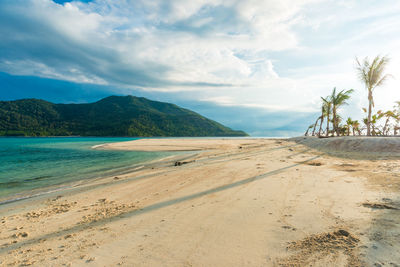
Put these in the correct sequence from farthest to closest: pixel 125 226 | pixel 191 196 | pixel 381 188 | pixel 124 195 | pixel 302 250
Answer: pixel 124 195
pixel 191 196
pixel 381 188
pixel 125 226
pixel 302 250

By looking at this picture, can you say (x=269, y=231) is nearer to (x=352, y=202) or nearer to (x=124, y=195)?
(x=352, y=202)

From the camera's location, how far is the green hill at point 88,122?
137 meters

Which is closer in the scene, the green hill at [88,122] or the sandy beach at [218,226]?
the sandy beach at [218,226]

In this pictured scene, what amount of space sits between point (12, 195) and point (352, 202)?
13621 millimetres

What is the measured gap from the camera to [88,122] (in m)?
158

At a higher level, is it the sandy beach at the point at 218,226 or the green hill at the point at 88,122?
the green hill at the point at 88,122

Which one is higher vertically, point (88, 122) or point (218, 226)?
point (88, 122)

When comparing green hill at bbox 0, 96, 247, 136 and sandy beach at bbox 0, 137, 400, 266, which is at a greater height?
green hill at bbox 0, 96, 247, 136

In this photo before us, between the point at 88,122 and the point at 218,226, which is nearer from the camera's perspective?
the point at 218,226

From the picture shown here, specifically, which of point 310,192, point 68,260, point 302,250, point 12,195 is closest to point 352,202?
point 310,192

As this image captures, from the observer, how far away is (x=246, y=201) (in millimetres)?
5422

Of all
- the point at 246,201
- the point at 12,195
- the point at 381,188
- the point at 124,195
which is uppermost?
the point at 381,188

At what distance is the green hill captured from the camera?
449 feet

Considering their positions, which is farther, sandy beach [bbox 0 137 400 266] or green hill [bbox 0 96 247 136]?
green hill [bbox 0 96 247 136]
